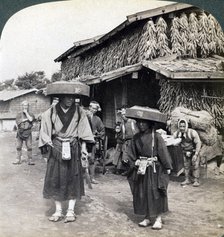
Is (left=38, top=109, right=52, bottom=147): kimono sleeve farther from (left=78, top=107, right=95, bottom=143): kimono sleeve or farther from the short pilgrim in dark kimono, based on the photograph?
the short pilgrim in dark kimono

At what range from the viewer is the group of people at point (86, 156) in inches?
111

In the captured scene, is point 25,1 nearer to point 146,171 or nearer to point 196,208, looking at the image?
point 146,171

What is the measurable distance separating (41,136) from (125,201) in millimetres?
777

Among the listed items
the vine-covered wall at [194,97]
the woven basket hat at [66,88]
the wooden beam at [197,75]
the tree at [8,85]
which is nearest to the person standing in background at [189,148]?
the vine-covered wall at [194,97]

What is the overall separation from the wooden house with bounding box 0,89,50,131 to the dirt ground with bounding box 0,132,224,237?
0.11 m

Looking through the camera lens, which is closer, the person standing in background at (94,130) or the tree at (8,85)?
the tree at (8,85)

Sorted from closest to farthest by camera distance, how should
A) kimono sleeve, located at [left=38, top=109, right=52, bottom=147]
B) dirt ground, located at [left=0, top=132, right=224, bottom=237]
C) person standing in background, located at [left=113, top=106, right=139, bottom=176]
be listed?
dirt ground, located at [left=0, top=132, right=224, bottom=237]
kimono sleeve, located at [left=38, top=109, right=52, bottom=147]
person standing in background, located at [left=113, top=106, right=139, bottom=176]

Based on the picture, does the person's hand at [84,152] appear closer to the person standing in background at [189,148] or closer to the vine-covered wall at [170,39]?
the vine-covered wall at [170,39]

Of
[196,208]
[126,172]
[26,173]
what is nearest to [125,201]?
[126,172]

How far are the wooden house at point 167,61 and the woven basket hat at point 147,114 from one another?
10cm

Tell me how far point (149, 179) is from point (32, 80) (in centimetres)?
111

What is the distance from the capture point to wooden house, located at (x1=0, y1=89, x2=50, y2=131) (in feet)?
9.27

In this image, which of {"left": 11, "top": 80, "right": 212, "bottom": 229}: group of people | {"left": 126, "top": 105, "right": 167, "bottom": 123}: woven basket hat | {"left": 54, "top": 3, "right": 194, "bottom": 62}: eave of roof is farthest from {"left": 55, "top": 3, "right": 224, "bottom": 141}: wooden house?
{"left": 11, "top": 80, "right": 212, "bottom": 229}: group of people

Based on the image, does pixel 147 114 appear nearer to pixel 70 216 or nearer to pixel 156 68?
pixel 156 68
